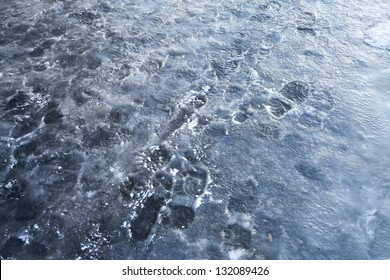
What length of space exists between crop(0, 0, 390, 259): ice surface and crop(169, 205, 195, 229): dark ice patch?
0.04ft

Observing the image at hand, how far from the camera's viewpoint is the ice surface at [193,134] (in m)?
2.32

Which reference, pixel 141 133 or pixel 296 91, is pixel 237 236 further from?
pixel 296 91

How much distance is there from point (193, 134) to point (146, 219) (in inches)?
37.2

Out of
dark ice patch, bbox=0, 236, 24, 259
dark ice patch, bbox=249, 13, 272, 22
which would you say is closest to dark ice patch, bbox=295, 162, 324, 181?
dark ice patch, bbox=0, 236, 24, 259

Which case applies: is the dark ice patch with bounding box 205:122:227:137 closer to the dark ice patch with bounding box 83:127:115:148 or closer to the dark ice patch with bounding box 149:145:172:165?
the dark ice patch with bounding box 149:145:172:165

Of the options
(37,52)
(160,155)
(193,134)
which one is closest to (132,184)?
(160,155)

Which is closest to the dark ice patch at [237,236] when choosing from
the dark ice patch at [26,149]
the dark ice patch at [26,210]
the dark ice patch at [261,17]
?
the dark ice patch at [26,210]

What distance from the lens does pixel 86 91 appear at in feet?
10.7

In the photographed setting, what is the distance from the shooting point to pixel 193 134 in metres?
2.93

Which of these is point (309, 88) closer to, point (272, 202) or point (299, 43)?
point (299, 43)

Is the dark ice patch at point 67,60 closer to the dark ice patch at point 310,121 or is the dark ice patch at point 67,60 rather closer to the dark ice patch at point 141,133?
the dark ice patch at point 141,133

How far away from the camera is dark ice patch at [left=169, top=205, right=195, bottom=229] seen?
237 cm
